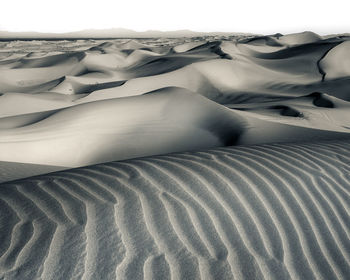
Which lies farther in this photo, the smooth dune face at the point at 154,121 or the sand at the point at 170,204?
the smooth dune face at the point at 154,121

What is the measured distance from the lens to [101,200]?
2.24m

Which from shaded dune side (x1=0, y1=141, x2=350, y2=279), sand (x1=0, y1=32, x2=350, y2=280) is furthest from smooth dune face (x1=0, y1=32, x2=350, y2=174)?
shaded dune side (x1=0, y1=141, x2=350, y2=279)

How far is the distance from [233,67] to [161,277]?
12.7m

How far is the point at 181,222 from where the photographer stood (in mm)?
2047

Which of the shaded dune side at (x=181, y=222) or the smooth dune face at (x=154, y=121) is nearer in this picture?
the shaded dune side at (x=181, y=222)

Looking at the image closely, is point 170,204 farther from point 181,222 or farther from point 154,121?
point 154,121

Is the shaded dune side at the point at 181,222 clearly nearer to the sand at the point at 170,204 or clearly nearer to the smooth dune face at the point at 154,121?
the sand at the point at 170,204

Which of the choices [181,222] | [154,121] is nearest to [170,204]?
[181,222]

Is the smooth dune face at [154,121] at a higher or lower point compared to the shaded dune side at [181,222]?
lower

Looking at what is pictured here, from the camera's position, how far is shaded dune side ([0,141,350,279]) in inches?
68.6

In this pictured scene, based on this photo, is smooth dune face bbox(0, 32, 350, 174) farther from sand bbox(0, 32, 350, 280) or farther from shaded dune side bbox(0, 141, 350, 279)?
shaded dune side bbox(0, 141, 350, 279)

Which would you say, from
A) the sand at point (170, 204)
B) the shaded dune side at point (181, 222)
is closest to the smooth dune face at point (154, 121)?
the sand at point (170, 204)

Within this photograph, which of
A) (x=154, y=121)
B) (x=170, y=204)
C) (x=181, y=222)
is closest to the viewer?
(x=181, y=222)

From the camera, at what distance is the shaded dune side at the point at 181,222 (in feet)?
5.72
